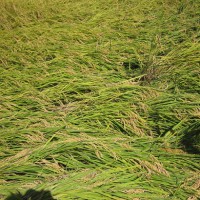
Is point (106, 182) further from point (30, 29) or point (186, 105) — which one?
point (30, 29)

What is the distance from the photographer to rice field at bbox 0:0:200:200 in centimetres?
142

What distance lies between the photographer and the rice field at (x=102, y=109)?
4.67ft

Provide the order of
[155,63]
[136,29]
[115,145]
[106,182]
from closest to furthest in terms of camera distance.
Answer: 1. [106,182]
2. [115,145]
3. [155,63]
4. [136,29]

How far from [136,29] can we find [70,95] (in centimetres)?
127

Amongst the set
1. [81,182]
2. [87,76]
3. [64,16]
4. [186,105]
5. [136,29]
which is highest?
[64,16]

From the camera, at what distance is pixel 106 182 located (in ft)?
4.52

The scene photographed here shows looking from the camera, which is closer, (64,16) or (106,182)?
(106,182)

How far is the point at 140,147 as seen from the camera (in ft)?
5.37

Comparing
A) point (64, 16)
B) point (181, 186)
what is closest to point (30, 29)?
point (64, 16)

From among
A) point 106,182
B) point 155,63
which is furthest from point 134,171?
point 155,63

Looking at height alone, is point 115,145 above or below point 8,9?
below

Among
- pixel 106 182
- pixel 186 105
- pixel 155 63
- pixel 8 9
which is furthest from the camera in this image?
pixel 8 9

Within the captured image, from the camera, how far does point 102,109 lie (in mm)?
1820

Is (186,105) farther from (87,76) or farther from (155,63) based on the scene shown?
(87,76)
